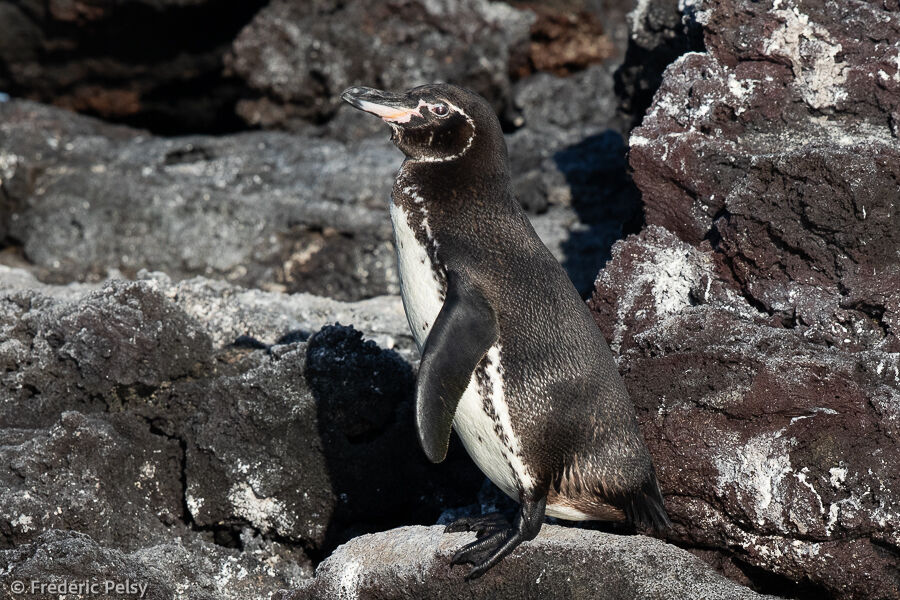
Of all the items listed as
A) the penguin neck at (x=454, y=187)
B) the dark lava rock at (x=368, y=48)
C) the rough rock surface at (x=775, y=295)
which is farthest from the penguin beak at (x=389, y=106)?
the dark lava rock at (x=368, y=48)

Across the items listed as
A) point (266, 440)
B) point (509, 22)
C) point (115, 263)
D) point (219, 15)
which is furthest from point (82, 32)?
point (266, 440)

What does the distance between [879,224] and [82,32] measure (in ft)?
21.3

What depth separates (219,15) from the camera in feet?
26.9

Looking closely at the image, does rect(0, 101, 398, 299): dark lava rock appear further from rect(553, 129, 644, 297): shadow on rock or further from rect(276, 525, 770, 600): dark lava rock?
rect(276, 525, 770, 600): dark lava rock

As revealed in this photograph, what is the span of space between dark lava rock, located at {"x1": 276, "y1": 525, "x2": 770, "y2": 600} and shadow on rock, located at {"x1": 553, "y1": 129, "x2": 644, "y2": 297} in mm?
2323

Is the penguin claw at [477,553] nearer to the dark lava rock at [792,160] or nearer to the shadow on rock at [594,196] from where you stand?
the dark lava rock at [792,160]

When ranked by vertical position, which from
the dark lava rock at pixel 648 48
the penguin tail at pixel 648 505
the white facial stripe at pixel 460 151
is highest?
the dark lava rock at pixel 648 48

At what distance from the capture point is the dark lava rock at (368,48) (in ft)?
23.8

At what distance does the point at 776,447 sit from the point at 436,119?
1537 millimetres

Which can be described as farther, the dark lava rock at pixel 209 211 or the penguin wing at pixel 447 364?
the dark lava rock at pixel 209 211

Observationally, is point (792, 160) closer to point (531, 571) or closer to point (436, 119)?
point (436, 119)

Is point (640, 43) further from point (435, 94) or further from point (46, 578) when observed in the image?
point (46, 578)

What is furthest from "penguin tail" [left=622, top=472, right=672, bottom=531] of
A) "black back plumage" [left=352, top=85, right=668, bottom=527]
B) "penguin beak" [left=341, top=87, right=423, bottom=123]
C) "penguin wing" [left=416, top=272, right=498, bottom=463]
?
"penguin beak" [left=341, top=87, right=423, bottom=123]

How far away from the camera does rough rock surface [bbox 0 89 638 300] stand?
20.1 feet
